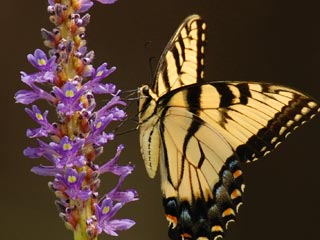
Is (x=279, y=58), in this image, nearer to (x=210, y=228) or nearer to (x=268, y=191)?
(x=268, y=191)

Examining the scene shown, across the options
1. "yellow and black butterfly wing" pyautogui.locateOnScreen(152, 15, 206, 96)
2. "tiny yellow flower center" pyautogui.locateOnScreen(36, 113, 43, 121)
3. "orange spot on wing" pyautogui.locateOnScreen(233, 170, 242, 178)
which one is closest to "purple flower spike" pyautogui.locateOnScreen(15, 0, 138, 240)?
"tiny yellow flower center" pyautogui.locateOnScreen(36, 113, 43, 121)

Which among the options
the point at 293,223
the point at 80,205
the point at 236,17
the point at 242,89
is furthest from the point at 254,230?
the point at 80,205

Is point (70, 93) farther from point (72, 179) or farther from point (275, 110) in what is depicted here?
point (275, 110)

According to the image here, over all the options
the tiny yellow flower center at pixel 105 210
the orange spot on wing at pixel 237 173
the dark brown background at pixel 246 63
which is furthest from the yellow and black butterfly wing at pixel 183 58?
the dark brown background at pixel 246 63

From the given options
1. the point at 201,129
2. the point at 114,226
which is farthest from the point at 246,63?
the point at 114,226

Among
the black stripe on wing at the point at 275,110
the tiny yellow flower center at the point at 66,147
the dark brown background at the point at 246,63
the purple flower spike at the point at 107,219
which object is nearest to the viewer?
the tiny yellow flower center at the point at 66,147

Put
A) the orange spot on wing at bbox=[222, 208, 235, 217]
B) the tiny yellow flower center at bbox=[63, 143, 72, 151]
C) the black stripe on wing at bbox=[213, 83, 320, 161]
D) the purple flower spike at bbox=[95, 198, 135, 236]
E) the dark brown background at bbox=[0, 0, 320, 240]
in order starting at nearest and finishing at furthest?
the tiny yellow flower center at bbox=[63, 143, 72, 151]
the purple flower spike at bbox=[95, 198, 135, 236]
the black stripe on wing at bbox=[213, 83, 320, 161]
the orange spot on wing at bbox=[222, 208, 235, 217]
the dark brown background at bbox=[0, 0, 320, 240]

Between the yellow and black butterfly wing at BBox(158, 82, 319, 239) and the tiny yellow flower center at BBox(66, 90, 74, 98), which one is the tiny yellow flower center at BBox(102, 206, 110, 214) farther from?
the yellow and black butterfly wing at BBox(158, 82, 319, 239)

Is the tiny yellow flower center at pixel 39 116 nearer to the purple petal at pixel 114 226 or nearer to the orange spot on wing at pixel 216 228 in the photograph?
the purple petal at pixel 114 226
